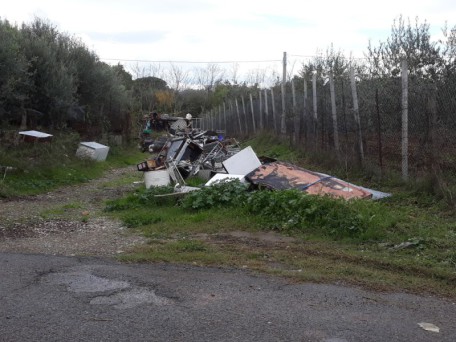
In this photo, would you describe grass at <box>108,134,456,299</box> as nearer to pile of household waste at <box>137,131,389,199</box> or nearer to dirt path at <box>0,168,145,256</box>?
dirt path at <box>0,168,145,256</box>

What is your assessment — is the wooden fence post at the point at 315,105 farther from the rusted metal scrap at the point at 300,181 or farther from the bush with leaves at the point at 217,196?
the bush with leaves at the point at 217,196

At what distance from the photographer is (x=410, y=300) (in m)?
4.74

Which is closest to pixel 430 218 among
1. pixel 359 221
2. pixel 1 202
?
pixel 359 221

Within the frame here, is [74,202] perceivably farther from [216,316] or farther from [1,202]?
[216,316]

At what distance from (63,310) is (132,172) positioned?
556 inches

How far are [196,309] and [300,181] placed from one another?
5.61 meters

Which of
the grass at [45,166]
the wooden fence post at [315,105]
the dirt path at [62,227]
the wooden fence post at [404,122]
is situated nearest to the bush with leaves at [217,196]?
the dirt path at [62,227]

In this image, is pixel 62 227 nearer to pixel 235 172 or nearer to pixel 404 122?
pixel 235 172

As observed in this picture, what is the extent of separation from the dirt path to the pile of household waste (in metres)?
1.45

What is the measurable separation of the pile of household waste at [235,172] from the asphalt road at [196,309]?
3440 millimetres

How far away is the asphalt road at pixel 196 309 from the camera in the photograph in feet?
12.7

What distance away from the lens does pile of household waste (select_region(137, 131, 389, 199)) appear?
9.29 meters

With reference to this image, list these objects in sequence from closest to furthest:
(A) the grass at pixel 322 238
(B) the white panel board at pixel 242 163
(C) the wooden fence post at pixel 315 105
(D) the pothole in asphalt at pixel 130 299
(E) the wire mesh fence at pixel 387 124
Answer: (D) the pothole in asphalt at pixel 130 299
(A) the grass at pixel 322 238
(E) the wire mesh fence at pixel 387 124
(B) the white panel board at pixel 242 163
(C) the wooden fence post at pixel 315 105

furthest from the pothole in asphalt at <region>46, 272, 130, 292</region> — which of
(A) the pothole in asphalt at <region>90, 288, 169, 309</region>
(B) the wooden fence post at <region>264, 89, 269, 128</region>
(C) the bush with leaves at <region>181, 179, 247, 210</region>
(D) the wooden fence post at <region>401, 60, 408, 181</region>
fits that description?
(B) the wooden fence post at <region>264, 89, 269, 128</region>
